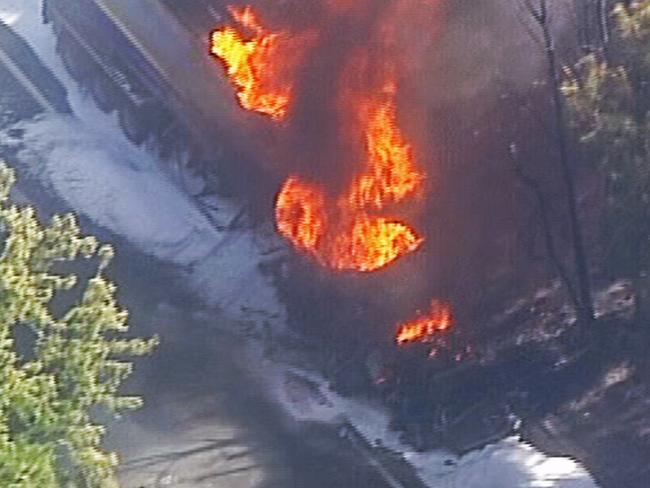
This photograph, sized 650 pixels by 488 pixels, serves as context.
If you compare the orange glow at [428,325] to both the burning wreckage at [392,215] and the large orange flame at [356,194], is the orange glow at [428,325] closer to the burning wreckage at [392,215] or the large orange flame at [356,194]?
the burning wreckage at [392,215]

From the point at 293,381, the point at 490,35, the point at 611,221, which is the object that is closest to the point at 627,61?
the point at 611,221

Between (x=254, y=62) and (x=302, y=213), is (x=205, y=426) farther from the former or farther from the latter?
(x=254, y=62)

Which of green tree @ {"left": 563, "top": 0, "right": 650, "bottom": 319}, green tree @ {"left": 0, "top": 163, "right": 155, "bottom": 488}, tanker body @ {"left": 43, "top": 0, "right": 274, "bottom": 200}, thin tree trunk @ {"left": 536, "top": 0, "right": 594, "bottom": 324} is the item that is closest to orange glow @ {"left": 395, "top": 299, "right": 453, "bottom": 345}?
thin tree trunk @ {"left": 536, "top": 0, "right": 594, "bottom": 324}

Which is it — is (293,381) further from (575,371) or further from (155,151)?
(155,151)

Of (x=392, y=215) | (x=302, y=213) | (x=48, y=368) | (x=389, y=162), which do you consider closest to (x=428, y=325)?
(x=392, y=215)

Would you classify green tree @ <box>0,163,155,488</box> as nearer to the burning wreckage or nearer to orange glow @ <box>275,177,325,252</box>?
the burning wreckage

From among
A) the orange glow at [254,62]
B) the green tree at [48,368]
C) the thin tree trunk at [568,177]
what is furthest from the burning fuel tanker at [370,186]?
the green tree at [48,368]
